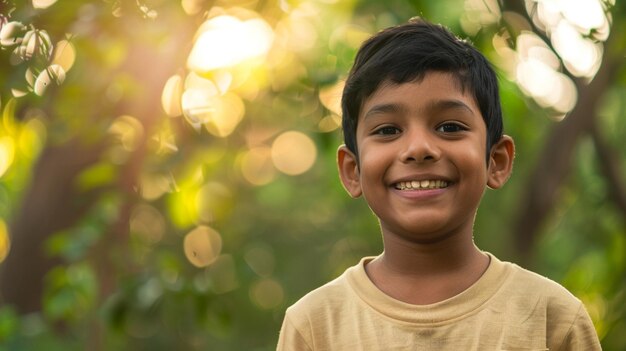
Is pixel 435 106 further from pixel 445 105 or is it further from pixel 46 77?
pixel 46 77

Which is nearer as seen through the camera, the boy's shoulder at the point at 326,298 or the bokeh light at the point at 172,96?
the boy's shoulder at the point at 326,298

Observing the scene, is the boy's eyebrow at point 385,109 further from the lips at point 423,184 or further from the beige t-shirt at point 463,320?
the beige t-shirt at point 463,320

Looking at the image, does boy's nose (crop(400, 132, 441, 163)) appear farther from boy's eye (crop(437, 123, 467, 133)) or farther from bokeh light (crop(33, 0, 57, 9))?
bokeh light (crop(33, 0, 57, 9))

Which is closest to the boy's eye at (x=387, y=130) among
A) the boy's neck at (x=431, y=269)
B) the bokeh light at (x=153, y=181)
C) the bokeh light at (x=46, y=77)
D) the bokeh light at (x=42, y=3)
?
the boy's neck at (x=431, y=269)

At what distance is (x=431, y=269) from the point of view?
7.49ft

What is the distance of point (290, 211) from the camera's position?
14344mm

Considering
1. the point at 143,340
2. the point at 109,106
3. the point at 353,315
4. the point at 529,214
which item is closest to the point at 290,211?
the point at 143,340

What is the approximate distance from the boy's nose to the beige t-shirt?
28 centimetres

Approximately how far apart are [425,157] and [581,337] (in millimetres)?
474

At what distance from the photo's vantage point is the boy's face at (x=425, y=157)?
7.19 feet

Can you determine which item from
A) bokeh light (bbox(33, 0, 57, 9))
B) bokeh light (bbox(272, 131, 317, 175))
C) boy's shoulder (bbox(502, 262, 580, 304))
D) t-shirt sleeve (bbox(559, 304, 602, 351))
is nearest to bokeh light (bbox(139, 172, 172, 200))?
bokeh light (bbox(33, 0, 57, 9))

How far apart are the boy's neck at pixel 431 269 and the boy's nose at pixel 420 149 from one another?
19 centimetres

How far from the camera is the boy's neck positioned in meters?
2.26

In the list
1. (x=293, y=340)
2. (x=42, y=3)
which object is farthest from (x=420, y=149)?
(x=42, y=3)
